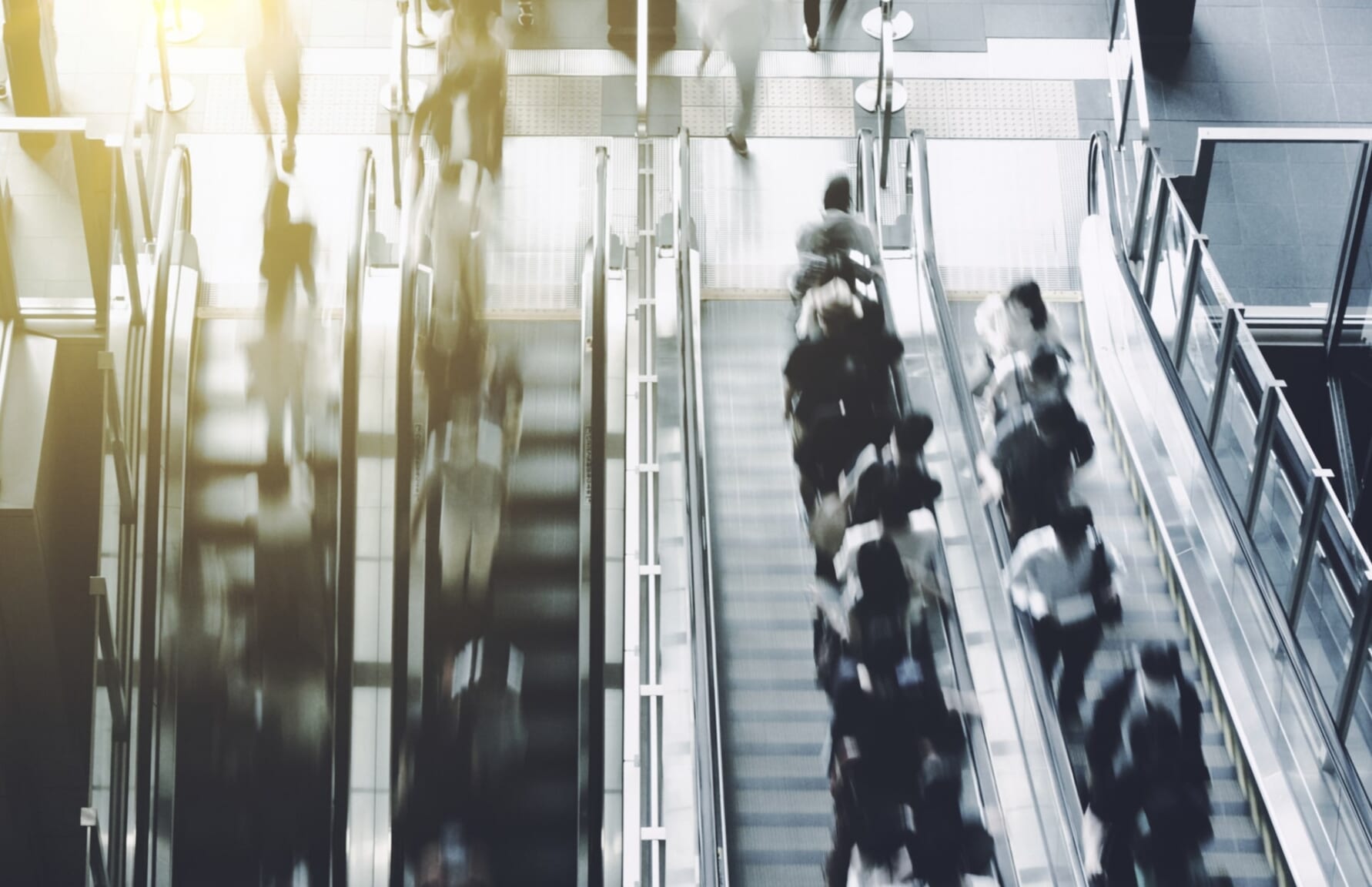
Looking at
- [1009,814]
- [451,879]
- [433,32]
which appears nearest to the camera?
[451,879]

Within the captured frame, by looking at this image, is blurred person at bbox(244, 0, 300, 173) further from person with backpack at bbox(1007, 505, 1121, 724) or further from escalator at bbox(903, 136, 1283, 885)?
person with backpack at bbox(1007, 505, 1121, 724)

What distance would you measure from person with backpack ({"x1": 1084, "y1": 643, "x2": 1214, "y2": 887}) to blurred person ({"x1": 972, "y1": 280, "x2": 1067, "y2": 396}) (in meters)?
1.63

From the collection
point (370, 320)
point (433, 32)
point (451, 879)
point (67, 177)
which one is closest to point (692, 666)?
point (451, 879)

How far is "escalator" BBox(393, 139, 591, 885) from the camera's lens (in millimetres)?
6160

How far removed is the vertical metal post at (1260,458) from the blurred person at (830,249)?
6.66ft

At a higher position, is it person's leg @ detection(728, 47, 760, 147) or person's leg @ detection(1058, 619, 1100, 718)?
person's leg @ detection(728, 47, 760, 147)

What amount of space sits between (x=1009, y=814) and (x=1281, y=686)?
4.60 feet

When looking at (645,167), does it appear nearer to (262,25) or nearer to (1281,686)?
(262,25)

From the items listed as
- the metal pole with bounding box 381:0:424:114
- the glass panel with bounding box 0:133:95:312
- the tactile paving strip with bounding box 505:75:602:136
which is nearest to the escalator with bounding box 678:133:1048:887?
the tactile paving strip with bounding box 505:75:602:136

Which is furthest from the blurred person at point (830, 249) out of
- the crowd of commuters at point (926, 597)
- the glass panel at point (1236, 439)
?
the glass panel at point (1236, 439)

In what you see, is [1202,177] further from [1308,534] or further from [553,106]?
[553,106]

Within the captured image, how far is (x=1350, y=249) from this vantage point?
8.26m

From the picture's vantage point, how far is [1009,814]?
6078 millimetres

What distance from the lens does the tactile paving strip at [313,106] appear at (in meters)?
9.95
